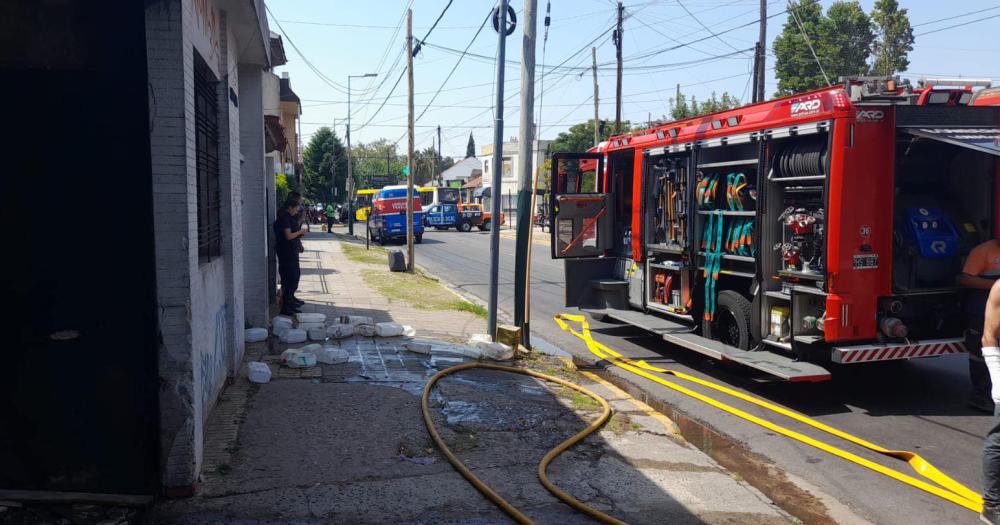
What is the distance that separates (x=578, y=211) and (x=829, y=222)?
4570 mm

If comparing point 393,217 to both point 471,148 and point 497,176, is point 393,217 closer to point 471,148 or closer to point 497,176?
point 497,176

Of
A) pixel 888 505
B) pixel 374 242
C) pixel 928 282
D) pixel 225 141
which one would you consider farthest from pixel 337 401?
pixel 374 242

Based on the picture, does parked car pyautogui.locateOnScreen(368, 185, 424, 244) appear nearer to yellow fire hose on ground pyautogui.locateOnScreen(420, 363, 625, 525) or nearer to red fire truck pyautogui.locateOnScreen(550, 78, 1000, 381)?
red fire truck pyautogui.locateOnScreen(550, 78, 1000, 381)

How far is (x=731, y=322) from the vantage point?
909 cm

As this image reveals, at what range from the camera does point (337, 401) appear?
7.02 metres

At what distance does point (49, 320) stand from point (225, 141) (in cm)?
323

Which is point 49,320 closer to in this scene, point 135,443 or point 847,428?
point 135,443

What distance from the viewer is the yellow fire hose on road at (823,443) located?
17.7ft

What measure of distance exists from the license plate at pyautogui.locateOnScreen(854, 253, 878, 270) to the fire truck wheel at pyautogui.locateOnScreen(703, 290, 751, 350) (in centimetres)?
152

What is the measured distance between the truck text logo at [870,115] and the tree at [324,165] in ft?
242

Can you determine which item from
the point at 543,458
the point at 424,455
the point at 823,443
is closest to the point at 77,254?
the point at 424,455

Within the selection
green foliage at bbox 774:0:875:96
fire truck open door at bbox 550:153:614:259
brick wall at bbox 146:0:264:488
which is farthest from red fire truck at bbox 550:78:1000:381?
green foliage at bbox 774:0:875:96

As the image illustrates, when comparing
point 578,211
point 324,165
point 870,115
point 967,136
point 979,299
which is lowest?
point 979,299

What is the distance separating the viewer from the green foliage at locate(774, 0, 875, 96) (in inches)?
1795
